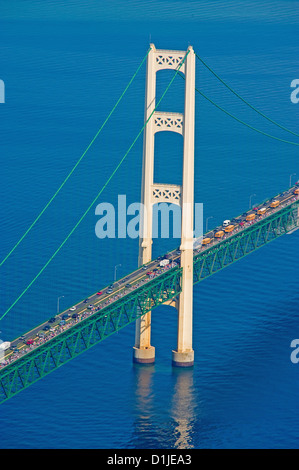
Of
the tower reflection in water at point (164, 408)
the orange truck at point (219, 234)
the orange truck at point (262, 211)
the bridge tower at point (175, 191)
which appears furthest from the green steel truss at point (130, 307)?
the tower reflection in water at point (164, 408)

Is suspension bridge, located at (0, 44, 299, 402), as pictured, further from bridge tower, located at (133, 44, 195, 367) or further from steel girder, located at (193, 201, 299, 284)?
steel girder, located at (193, 201, 299, 284)

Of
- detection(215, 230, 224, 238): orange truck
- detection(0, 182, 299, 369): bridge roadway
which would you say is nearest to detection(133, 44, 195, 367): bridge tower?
detection(0, 182, 299, 369): bridge roadway

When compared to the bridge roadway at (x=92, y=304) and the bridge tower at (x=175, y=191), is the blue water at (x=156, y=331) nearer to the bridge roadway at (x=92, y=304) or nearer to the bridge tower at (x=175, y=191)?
the bridge tower at (x=175, y=191)

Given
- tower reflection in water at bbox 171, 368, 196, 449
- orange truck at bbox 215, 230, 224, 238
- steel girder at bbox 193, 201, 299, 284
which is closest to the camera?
tower reflection in water at bbox 171, 368, 196, 449

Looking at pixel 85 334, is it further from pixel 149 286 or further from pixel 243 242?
pixel 243 242
